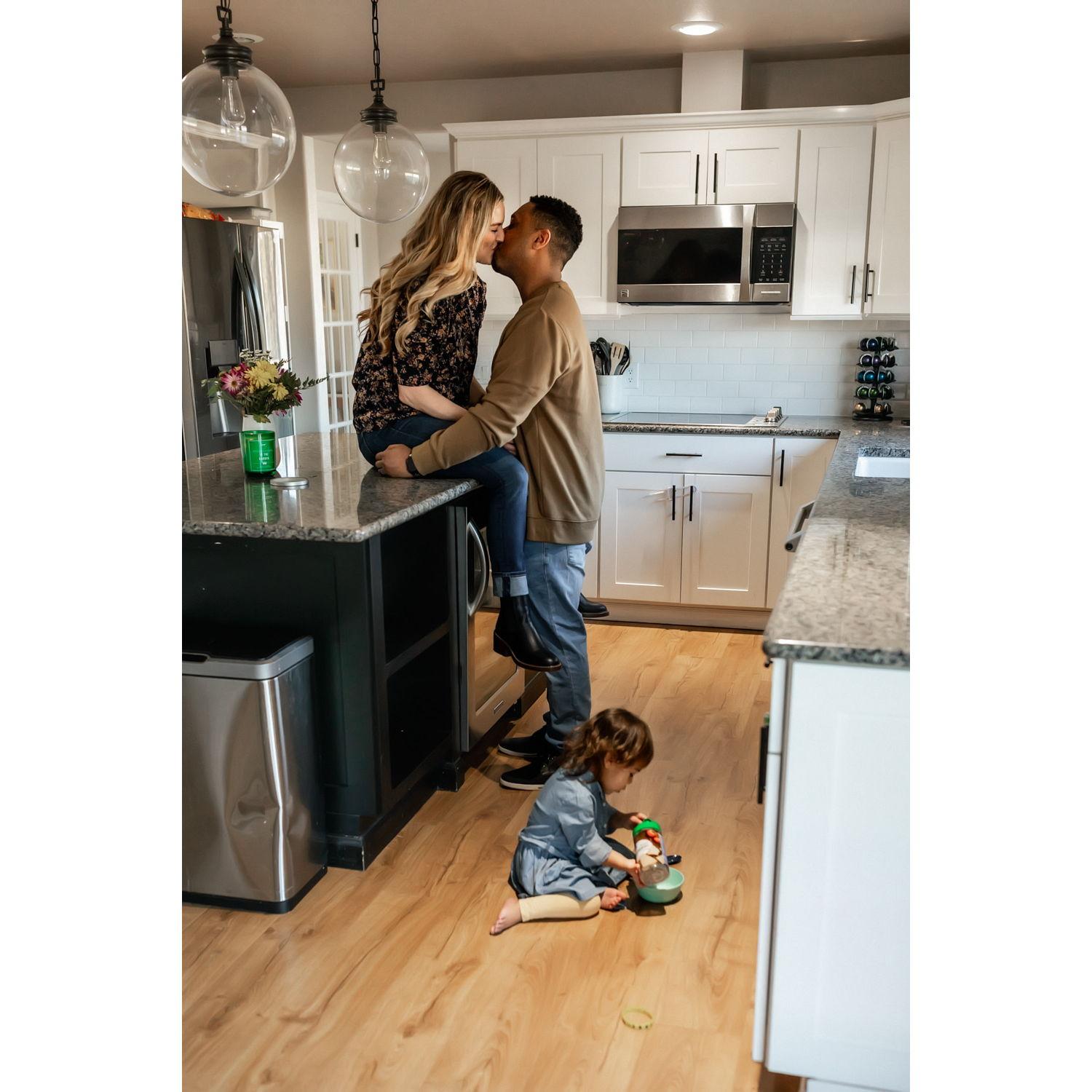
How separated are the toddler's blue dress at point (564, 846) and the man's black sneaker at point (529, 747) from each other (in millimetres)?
661

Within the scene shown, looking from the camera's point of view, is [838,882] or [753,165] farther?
[753,165]

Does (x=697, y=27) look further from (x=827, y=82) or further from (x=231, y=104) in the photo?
(x=231, y=104)

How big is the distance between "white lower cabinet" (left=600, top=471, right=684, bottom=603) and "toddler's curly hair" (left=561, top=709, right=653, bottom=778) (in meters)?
2.11

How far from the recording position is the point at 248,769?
221 cm

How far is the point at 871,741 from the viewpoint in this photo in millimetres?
1436

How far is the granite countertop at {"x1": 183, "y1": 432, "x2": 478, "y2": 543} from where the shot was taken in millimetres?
2236

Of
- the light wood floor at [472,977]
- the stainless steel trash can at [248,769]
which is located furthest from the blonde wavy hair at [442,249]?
the light wood floor at [472,977]

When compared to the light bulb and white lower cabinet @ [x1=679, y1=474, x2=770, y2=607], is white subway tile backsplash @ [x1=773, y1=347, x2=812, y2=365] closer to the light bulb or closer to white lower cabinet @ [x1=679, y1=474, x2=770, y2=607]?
white lower cabinet @ [x1=679, y1=474, x2=770, y2=607]

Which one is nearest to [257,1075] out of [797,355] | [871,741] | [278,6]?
[871,741]

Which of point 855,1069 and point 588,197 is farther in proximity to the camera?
point 588,197

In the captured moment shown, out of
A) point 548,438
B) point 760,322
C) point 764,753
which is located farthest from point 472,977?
point 760,322

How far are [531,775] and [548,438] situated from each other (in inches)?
36.8
